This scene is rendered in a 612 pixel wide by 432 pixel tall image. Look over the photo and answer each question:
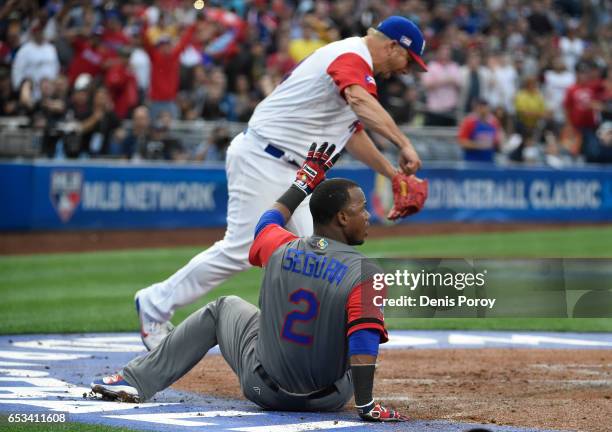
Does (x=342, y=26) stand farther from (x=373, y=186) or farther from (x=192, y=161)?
(x=192, y=161)

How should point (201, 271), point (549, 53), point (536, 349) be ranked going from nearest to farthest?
point (201, 271) → point (536, 349) → point (549, 53)

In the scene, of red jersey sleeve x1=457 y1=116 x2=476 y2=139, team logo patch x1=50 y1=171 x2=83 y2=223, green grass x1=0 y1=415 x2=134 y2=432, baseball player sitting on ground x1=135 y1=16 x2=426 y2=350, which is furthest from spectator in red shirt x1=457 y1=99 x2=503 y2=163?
green grass x1=0 y1=415 x2=134 y2=432

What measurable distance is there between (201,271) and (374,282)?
6.44ft

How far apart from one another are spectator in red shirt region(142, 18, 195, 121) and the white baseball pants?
11.2 metres

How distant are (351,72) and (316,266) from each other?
1.73 meters

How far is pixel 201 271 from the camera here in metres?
6.95

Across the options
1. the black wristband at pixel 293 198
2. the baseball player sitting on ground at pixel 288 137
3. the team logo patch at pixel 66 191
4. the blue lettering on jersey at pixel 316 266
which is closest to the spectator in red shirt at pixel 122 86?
the team logo patch at pixel 66 191

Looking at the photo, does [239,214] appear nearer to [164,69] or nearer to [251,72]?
[164,69]

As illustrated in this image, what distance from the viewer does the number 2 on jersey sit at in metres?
5.36

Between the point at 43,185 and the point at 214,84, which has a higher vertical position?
the point at 214,84

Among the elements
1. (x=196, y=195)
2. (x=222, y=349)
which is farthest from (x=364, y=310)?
(x=196, y=195)

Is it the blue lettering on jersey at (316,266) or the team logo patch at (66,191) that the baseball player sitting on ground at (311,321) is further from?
the team logo patch at (66,191)

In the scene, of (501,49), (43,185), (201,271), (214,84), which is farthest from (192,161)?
(201,271)

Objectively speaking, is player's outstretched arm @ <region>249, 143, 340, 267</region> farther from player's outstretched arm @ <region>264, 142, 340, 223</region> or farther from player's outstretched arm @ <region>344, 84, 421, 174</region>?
player's outstretched arm @ <region>344, 84, 421, 174</region>
